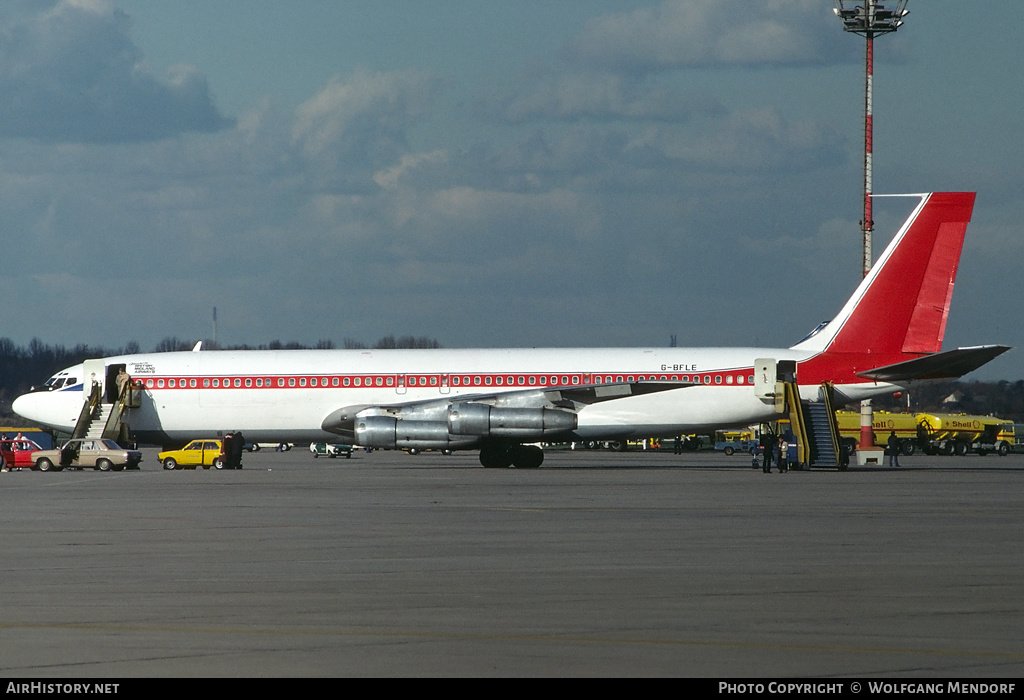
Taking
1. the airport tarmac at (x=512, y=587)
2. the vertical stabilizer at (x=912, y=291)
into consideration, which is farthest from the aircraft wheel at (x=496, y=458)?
the airport tarmac at (x=512, y=587)

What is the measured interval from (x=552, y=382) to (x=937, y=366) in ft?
43.4

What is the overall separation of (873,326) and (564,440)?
11811mm

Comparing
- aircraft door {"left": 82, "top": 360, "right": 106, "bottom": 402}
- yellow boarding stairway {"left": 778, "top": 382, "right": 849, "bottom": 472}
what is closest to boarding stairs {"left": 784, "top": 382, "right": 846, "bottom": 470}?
yellow boarding stairway {"left": 778, "top": 382, "right": 849, "bottom": 472}

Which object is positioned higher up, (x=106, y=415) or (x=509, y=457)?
(x=106, y=415)

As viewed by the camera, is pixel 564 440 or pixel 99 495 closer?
pixel 99 495

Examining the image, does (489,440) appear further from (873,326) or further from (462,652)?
(462,652)

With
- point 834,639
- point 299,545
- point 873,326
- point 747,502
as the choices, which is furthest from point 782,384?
point 834,639

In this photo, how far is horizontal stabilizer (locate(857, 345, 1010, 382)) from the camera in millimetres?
40938

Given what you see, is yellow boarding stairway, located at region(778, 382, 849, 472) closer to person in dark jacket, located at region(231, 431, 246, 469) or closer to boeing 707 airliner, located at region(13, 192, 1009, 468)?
boeing 707 airliner, located at region(13, 192, 1009, 468)

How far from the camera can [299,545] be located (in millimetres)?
17719

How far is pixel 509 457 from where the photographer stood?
45281 mm

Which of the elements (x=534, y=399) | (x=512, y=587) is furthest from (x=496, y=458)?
(x=512, y=587)

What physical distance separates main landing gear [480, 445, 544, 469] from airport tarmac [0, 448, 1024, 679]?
1782cm

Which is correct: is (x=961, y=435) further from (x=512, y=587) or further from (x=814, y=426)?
(x=512, y=587)
